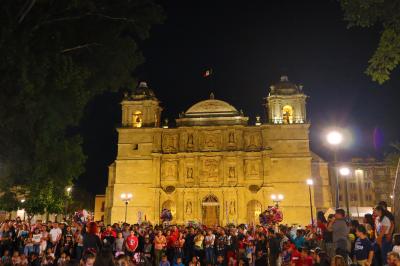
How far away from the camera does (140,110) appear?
41.7 m

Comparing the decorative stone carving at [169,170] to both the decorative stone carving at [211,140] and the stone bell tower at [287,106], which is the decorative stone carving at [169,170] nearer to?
the decorative stone carving at [211,140]

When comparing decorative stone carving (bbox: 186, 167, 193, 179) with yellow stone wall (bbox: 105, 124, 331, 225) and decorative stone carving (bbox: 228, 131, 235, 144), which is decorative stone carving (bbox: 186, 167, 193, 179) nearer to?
yellow stone wall (bbox: 105, 124, 331, 225)

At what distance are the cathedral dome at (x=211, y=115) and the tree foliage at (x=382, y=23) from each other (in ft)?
99.3

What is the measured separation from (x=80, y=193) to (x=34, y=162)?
55874 mm

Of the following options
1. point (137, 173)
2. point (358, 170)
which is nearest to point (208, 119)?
point (137, 173)

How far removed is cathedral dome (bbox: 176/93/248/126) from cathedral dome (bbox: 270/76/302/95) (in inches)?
170

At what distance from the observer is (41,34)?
1077 centimetres

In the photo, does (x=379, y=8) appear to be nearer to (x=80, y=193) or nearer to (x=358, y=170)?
(x=358, y=170)

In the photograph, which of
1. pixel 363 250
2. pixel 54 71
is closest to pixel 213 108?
pixel 54 71

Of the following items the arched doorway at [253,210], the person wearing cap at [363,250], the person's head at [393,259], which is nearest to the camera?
the person's head at [393,259]

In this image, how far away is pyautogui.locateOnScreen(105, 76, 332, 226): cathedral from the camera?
1491 inches

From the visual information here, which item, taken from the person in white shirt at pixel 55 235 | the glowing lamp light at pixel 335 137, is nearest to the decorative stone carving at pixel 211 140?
the person in white shirt at pixel 55 235

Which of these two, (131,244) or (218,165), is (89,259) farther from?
(218,165)

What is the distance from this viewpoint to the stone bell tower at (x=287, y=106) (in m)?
40.1
